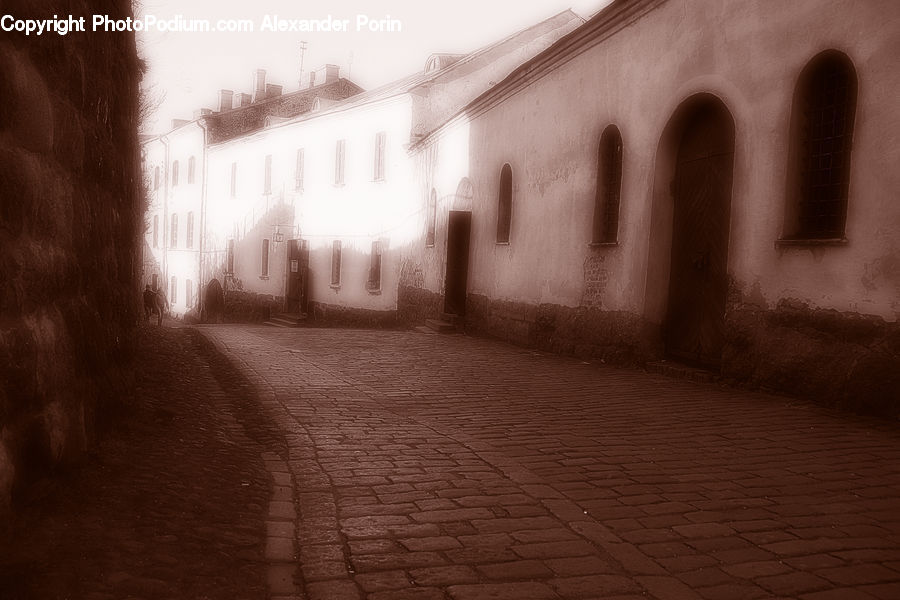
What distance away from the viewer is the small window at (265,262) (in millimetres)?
36069

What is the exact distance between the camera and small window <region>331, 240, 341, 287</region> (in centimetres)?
3045

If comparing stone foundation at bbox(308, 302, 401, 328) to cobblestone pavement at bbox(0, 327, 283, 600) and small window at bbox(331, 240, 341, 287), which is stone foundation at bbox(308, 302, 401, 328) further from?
cobblestone pavement at bbox(0, 327, 283, 600)

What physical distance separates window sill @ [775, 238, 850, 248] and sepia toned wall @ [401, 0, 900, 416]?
0.06m

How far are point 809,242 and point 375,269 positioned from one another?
2082 centimetres

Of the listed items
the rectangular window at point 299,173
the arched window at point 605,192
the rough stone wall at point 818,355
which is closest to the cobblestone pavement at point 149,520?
the rough stone wall at point 818,355

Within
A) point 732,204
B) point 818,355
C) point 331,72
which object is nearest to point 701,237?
point 732,204

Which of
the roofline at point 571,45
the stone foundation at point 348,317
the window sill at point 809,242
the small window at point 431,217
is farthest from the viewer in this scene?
the stone foundation at point 348,317

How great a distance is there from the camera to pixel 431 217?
68.9 feet

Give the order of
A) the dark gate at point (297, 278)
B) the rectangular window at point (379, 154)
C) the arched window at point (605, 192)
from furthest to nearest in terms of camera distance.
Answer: the dark gate at point (297, 278)
the rectangular window at point (379, 154)
the arched window at point (605, 192)

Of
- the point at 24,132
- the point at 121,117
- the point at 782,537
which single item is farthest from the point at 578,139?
the point at 24,132

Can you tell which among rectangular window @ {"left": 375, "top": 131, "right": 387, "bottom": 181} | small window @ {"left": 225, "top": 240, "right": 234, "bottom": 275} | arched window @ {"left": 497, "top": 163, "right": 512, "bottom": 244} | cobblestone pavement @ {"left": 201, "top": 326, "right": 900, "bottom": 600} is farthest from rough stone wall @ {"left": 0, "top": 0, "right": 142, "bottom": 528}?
small window @ {"left": 225, "top": 240, "right": 234, "bottom": 275}

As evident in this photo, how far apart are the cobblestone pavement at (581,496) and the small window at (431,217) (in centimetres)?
1263

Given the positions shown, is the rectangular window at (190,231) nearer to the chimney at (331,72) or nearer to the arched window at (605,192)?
the chimney at (331,72)

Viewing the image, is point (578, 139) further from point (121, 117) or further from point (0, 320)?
point (0, 320)
